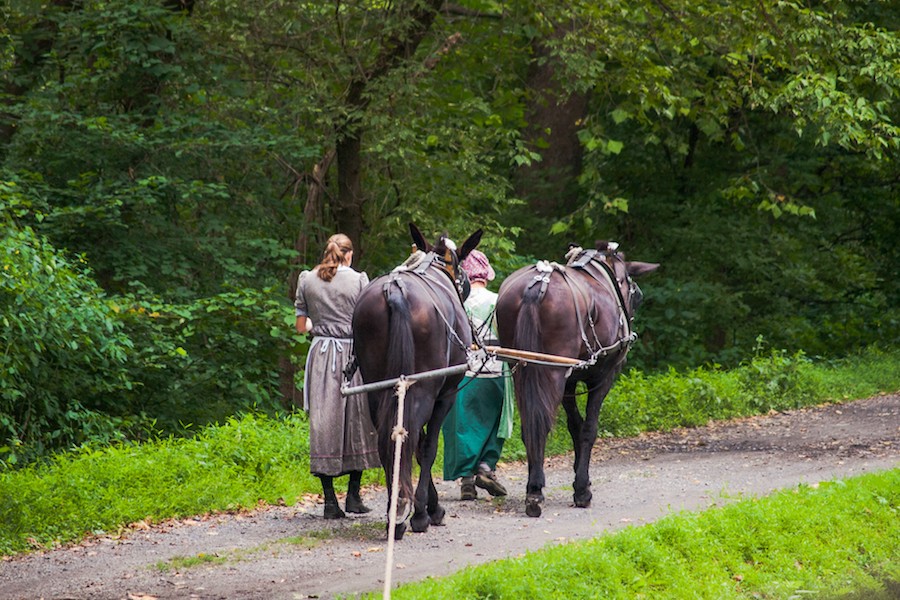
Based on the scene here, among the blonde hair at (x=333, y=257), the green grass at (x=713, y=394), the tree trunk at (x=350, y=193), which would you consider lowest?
the green grass at (x=713, y=394)

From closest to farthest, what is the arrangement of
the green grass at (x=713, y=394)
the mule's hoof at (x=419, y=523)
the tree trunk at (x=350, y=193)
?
the mule's hoof at (x=419, y=523) → the green grass at (x=713, y=394) → the tree trunk at (x=350, y=193)

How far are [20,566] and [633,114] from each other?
11633 mm

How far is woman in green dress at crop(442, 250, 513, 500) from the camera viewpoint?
32.6 feet

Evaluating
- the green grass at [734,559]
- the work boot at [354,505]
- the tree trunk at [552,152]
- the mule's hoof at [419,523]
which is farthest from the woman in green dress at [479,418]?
the tree trunk at [552,152]

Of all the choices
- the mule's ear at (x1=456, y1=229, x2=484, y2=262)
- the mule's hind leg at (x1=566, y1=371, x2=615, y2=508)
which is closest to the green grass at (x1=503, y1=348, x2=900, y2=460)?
the mule's hind leg at (x1=566, y1=371, x2=615, y2=508)

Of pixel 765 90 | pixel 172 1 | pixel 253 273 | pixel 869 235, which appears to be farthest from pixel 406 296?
pixel 869 235

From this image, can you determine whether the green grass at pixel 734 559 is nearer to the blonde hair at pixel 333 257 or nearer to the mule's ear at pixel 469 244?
the mule's ear at pixel 469 244

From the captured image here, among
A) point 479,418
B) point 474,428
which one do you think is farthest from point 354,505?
point 479,418

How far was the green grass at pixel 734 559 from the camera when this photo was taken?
6.54m

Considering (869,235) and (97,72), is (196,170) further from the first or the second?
(869,235)

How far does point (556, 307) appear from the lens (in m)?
9.10

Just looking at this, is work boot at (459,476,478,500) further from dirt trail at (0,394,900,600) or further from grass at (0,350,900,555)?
grass at (0,350,900,555)

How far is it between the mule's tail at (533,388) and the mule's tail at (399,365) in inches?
51.0

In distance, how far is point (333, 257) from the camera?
344 inches
